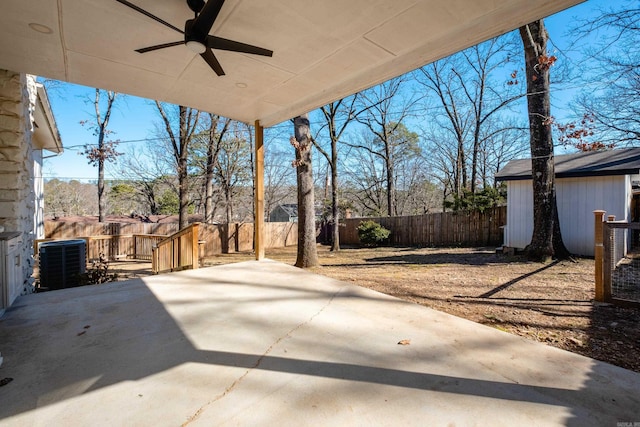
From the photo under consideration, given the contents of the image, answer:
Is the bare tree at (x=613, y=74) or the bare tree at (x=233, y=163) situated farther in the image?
the bare tree at (x=233, y=163)

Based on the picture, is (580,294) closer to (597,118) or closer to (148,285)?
(148,285)

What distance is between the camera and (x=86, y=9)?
7.13 feet

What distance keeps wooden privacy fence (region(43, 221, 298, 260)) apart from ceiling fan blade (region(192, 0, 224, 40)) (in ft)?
22.1

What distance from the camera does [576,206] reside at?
7734mm

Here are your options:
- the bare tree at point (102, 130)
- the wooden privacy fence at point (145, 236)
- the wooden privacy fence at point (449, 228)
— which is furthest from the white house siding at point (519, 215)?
the bare tree at point (102, 130)

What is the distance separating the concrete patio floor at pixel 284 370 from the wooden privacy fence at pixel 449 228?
30.8 ft

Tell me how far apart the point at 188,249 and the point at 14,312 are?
3112 mm

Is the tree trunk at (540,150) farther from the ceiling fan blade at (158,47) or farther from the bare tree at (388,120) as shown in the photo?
the ceiling fan blade at (158,47)

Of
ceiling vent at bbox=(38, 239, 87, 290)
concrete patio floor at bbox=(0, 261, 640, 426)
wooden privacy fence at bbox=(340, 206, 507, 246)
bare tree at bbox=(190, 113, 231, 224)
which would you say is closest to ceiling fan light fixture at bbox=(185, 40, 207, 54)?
concrete patio floor at bbox=(0, 261, 640, 426)

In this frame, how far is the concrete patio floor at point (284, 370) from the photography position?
53.0 inches

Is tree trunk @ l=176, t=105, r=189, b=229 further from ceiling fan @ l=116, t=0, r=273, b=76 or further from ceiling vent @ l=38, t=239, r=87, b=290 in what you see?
ceiling fan @ l=116, t=0, r=273, b=76

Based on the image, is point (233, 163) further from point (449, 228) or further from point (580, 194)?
point (580, 194)

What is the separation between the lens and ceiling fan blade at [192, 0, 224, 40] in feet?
6.60

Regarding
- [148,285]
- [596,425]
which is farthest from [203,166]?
[596,425]
